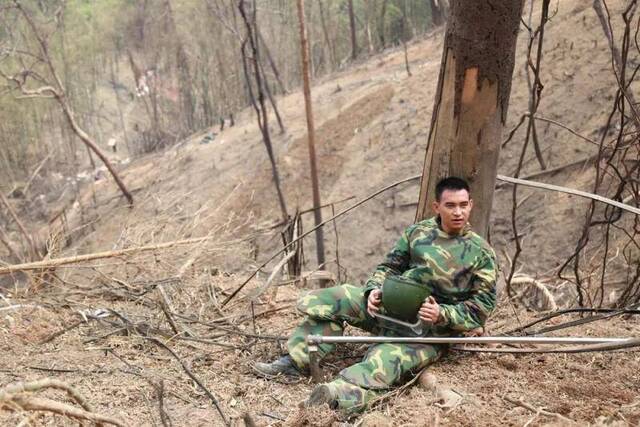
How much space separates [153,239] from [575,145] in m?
7.96

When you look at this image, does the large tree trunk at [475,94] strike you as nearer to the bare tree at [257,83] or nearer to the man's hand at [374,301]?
the man's hand at [374,301]

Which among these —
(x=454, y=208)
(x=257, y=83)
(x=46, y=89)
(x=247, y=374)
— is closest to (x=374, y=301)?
(x=454, y=208)

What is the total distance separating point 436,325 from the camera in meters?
3.51

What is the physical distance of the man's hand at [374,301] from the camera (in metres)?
3.59

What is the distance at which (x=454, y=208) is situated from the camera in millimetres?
3529

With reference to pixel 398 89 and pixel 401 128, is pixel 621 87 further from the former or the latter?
pixel 398 89

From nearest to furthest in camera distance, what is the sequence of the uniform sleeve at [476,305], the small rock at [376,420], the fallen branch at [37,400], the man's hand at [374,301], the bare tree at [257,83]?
the fallen branch at [37,400] → the small rock at [376,420] → the uniform sleeve at [476,305] → the man's hand at [374,301] → the bare tree at [257,83]

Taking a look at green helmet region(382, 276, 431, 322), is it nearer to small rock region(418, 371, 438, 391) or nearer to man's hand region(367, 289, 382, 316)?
man's hand region(367, 289, 382, 316)

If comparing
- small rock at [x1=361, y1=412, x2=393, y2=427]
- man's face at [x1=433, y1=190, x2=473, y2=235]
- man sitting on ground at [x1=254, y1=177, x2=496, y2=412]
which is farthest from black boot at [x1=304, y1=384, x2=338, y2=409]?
man's face at [x1=433, y1=190, x2=473, y2=235]

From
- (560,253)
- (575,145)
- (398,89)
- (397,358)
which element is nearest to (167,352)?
(397,358)

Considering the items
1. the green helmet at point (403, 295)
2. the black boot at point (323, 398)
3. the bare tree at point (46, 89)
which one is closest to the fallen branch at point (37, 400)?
the black boot at point (323, 398)

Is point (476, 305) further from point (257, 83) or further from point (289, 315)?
point (257, 83)

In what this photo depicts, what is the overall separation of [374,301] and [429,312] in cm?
32

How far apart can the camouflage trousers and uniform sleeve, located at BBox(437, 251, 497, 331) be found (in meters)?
0.20
